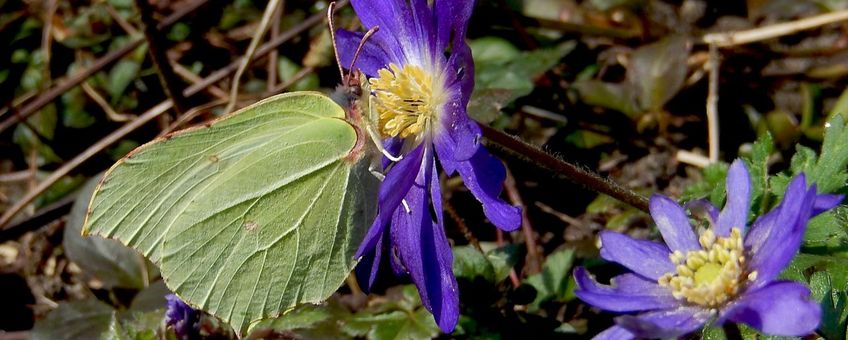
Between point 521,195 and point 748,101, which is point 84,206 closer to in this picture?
point 521,195

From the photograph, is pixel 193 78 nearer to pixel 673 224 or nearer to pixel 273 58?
pixel 273 58

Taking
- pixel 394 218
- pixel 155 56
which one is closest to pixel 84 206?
pixel 155 56

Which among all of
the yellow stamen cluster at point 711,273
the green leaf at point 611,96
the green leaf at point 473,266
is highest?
the yellow stamen cluster at point 711,273

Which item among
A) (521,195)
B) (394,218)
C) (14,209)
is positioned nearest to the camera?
(394,218)

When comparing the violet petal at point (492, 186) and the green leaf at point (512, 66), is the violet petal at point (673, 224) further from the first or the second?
the green leaf at point (512, 66)

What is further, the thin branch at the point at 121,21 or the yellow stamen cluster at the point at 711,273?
the thin branch at the point at 121,21

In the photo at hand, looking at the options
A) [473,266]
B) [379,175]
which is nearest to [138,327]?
[379,175]

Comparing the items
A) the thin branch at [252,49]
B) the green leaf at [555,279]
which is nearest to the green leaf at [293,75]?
the thin branch at [252,49]
